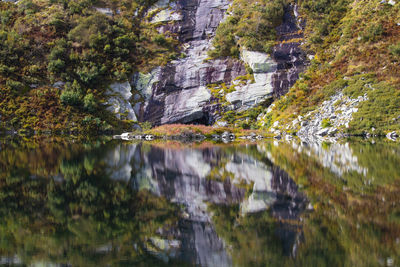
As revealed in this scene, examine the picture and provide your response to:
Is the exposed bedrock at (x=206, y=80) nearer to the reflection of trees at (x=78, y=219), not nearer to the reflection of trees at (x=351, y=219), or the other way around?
the reflection of trees at (x=351, y=219)

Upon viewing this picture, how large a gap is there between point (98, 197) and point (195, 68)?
50.7 meters

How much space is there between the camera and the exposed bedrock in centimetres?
5347

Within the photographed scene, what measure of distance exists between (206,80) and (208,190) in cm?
4726

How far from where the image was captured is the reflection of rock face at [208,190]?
697 centimetres

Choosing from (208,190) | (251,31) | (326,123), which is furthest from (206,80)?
(208,190)

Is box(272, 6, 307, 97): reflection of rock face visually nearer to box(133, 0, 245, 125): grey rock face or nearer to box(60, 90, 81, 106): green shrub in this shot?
box(133, 0, 245, 125): grey rock face

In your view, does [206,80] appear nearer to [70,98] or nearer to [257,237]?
[70,98]

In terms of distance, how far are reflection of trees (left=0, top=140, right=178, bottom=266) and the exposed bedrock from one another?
41635mm

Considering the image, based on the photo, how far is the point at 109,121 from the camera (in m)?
52.4

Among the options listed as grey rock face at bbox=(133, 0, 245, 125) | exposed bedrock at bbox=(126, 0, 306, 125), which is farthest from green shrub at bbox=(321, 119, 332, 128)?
grey rock face at bbox=(133, 0, 245, 125)

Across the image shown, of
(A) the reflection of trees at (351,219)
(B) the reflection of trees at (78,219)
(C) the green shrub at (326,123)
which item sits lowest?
(B) the reflection of trees at (78,219)

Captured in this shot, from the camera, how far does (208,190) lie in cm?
1170

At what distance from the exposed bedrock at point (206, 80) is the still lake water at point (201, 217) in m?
38.9

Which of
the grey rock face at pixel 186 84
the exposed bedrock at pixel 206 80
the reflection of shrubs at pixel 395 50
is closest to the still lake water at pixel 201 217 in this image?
the reflection of shrubs at pixel 395 50
